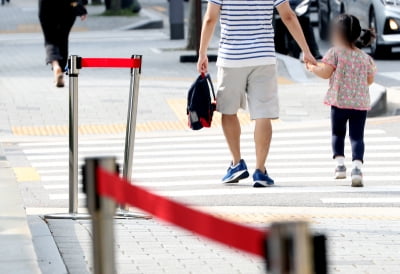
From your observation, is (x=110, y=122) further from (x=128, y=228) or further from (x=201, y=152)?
(x=128, y=228)

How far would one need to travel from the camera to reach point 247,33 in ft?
32.5

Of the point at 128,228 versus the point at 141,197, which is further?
the point at 128,228

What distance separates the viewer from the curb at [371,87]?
50.1ft

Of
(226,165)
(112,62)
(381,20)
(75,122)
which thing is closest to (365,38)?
(226,165)

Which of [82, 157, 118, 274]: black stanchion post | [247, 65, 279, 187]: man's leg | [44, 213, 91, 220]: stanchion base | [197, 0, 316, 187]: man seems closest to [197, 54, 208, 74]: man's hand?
[197, 0, 316, 187]: man

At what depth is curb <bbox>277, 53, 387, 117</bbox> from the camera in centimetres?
1527

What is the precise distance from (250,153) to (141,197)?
8657 millimetres

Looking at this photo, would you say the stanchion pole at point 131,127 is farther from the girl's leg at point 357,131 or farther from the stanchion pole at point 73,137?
the girl's leg at point 357,131

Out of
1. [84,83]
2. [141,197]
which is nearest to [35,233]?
[141,197]

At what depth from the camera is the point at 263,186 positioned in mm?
10164

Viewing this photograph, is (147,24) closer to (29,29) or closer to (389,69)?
(29,29)

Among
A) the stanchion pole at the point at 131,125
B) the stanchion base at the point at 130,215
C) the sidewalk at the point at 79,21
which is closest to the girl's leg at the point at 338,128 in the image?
the stanchion pole at the point at 131,125

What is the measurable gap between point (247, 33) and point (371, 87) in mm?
6594

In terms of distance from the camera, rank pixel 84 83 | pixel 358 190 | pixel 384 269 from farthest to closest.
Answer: pixel 84 83 → pixel 358 190 → pixel 384 269
